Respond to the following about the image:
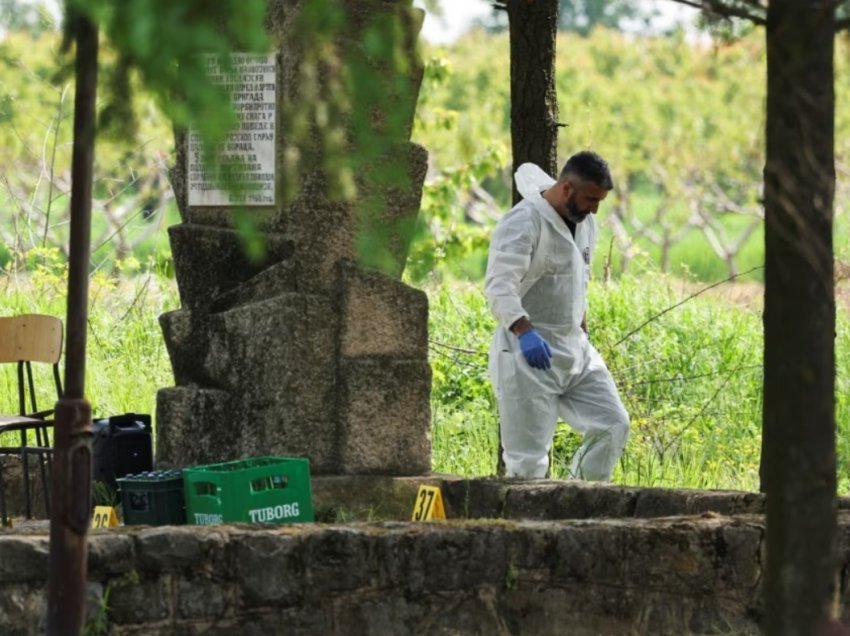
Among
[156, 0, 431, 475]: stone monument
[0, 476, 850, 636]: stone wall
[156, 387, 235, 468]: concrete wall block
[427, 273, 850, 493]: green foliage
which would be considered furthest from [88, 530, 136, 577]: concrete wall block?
Answer: [427, 273, 850, 493]: green foliage

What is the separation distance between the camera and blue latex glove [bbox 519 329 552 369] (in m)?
8.45

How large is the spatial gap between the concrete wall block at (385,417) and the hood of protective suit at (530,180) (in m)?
1.07

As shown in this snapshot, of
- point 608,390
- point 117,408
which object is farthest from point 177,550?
point 117,408

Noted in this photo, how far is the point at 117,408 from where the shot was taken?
11.6 m

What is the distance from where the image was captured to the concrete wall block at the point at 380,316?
27.0ft

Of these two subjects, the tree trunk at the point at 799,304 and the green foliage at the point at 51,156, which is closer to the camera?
the tree trunk at the point at 799,304

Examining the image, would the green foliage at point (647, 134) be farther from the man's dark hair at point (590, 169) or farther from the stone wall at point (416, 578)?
the stone wall at point (416, 578)

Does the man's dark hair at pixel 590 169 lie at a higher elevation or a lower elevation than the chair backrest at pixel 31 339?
higher

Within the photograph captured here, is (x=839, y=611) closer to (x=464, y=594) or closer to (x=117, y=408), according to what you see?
(x=464, y=594)

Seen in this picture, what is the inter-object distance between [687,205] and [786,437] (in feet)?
117

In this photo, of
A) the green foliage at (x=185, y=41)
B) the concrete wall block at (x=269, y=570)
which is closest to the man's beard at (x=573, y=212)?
the concrete wall block at (x=269, y=570)

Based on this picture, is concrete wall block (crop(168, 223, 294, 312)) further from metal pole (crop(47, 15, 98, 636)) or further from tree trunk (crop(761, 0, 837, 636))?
tree trunk (crop(761, 0, 837, 636))

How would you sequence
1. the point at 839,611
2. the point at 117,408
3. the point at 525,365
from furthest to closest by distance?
1. the point at 117,408
2. the point at 525,365
3. the point at 839,611

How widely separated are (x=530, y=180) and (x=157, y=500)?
2618mm
